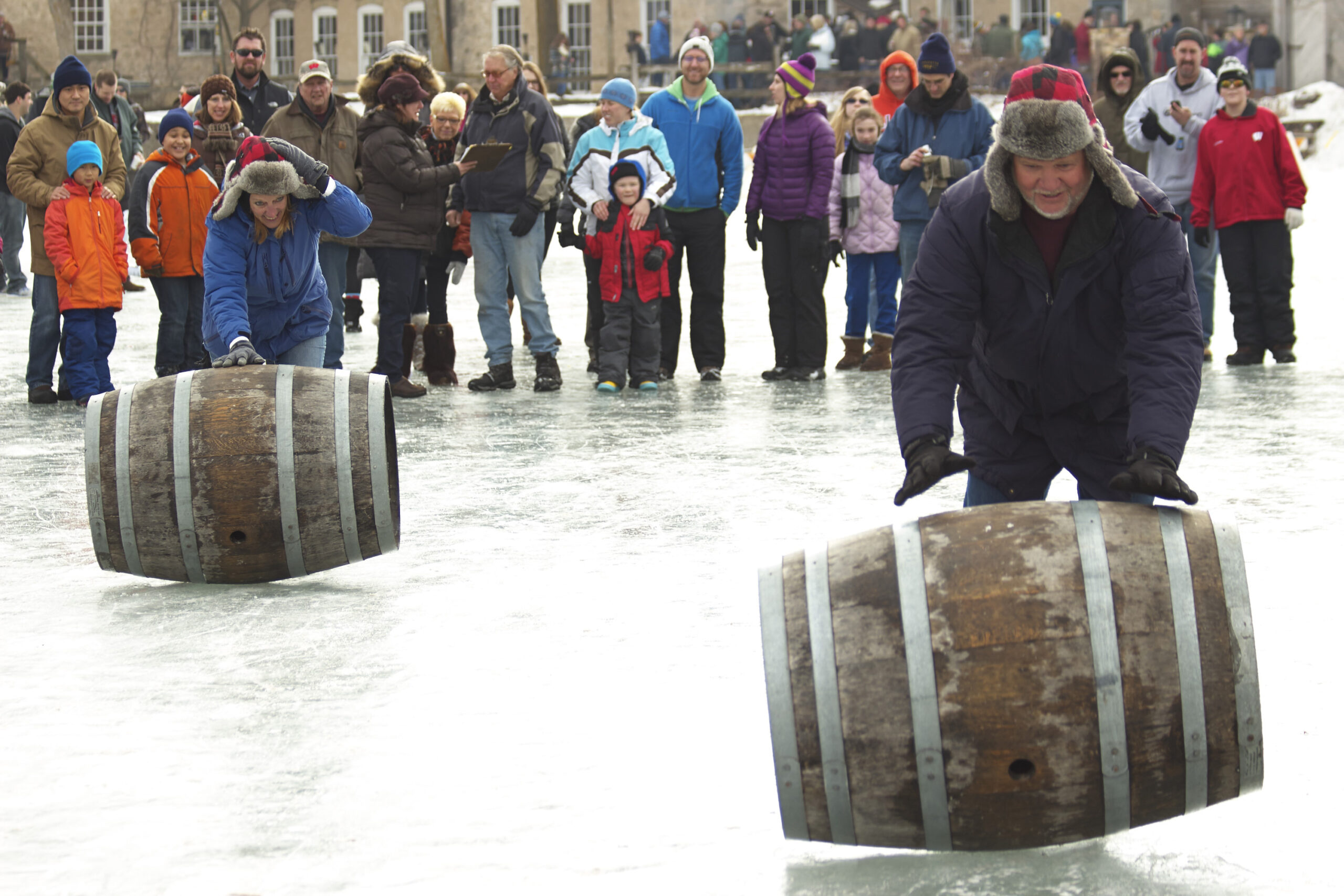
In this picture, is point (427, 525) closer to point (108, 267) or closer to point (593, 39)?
point (108, 267)

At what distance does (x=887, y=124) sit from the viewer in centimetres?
970

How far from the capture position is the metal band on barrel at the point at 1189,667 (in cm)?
275

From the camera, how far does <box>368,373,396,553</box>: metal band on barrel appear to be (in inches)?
193

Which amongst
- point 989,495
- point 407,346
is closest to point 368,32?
point 407,346

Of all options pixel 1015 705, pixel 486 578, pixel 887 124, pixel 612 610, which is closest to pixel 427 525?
pixel 486 578

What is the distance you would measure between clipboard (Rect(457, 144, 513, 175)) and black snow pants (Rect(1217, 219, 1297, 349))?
4.41m

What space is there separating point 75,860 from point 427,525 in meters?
2.95

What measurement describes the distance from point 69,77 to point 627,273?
10.7 feet

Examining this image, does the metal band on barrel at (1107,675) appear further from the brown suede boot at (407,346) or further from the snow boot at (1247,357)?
the snow boot at (1247,357)

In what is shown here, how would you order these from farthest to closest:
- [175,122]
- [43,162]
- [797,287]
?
[797,287] < [43,162] < [175,122]

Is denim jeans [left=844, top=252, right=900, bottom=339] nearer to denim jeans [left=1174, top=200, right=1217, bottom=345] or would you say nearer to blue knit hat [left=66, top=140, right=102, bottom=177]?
denim jeans [left=1174, top=200, right=1217, bottom=345]

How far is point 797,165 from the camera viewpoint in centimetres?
970

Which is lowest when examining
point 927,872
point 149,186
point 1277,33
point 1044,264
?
point 927,872

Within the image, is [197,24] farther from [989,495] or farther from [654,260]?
[989,495]
